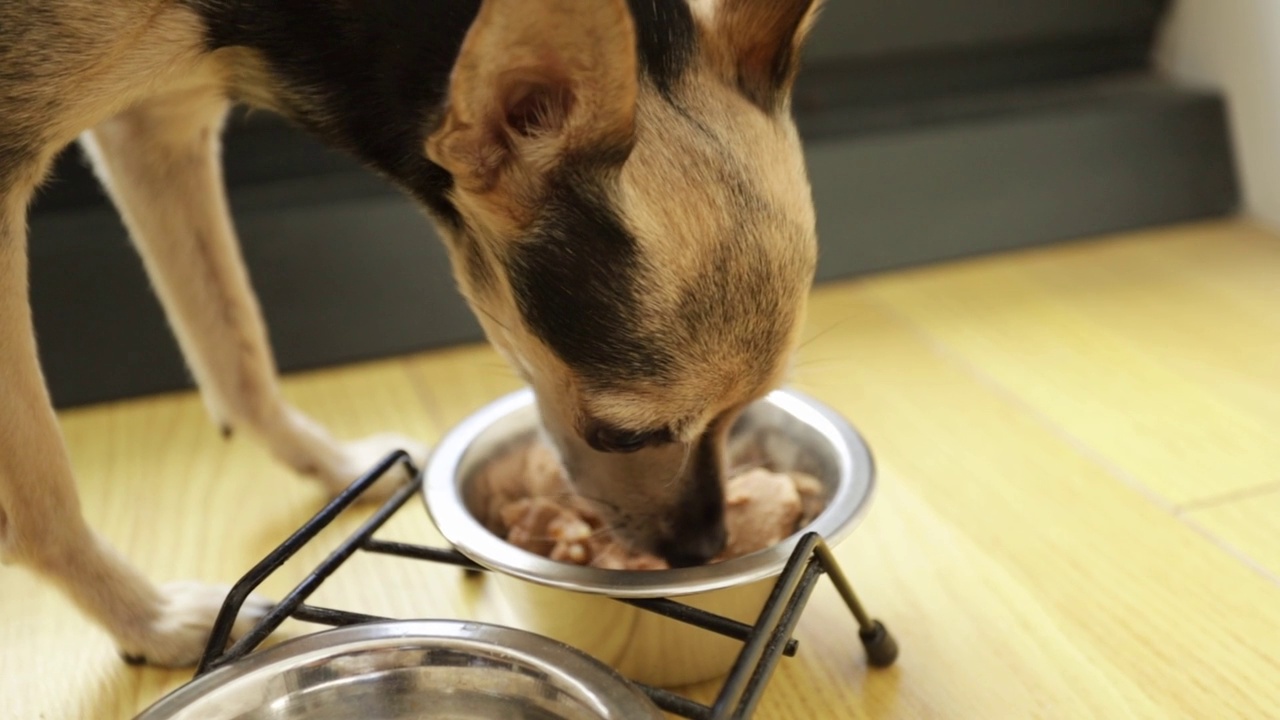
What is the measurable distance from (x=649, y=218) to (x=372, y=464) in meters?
0.76

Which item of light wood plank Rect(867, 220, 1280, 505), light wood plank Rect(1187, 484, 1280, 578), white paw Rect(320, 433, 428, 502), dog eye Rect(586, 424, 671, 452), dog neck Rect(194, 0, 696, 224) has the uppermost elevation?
dog neck Rect(194, 0, 696, 224)

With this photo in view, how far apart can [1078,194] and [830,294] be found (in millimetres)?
630

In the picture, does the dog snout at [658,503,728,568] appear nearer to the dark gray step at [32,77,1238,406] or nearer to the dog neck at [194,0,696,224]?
the dog neck at [194,0,696,224]

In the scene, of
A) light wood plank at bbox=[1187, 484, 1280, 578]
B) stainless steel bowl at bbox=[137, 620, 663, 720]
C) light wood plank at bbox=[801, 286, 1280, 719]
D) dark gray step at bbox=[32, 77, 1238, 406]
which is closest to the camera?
stainless steel bowl at bbox=[137, 620, 663, 720]

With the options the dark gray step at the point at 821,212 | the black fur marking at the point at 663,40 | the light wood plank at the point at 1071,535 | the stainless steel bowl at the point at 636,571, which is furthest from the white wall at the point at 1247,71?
the black fur marking at the point at 663,40

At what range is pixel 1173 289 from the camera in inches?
87.1

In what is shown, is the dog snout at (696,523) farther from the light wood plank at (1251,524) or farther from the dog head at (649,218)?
the light wood plank at (1251,524)

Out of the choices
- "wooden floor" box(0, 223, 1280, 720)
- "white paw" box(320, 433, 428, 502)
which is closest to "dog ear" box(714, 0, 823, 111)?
"wooden floor" box(0, 223, 1280, 720)

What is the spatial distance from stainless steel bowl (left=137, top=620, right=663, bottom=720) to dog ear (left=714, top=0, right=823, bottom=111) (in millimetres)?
595

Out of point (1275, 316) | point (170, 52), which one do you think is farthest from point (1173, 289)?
point (170, 52)

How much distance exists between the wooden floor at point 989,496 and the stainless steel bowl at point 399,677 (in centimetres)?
30

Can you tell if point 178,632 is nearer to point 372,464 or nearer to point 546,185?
point 372,464

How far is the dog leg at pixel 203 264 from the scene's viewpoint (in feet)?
4.90

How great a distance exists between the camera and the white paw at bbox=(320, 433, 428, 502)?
163 cm
